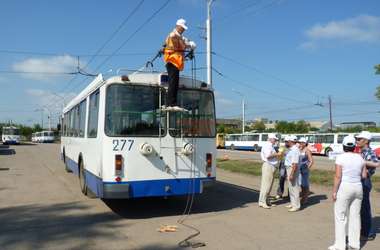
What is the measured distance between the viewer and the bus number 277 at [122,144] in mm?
8727

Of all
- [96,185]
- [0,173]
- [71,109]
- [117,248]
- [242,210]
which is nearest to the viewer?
[117,248]

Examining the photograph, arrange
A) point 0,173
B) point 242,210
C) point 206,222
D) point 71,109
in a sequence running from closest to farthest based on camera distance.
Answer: point 206,222, point 242,210, point 71,109, point 0,173

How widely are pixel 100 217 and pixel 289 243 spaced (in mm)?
4096

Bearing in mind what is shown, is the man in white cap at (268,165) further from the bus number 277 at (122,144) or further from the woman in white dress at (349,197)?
the woman in white dress at (349,197)

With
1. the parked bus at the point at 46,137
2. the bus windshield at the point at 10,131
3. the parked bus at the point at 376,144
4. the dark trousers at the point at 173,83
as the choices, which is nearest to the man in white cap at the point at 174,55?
the dark trousers at the point at 173,83

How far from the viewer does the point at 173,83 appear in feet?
30.1

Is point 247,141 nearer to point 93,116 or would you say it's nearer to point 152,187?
point 93,116

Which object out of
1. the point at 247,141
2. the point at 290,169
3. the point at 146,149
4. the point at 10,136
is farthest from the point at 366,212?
the point at 10,136

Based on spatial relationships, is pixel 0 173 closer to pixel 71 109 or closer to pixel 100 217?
pixel 71 109

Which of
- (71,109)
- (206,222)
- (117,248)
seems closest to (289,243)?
(206,222)

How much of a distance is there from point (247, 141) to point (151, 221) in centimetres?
4673

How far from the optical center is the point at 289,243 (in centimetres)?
707

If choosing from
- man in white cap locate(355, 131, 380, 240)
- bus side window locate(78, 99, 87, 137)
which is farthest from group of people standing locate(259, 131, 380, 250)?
bus side window locate(78, 99, 87, 137)

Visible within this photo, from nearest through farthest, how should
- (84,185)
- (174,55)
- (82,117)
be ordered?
(174,55) → (84,185) → (82,117)
